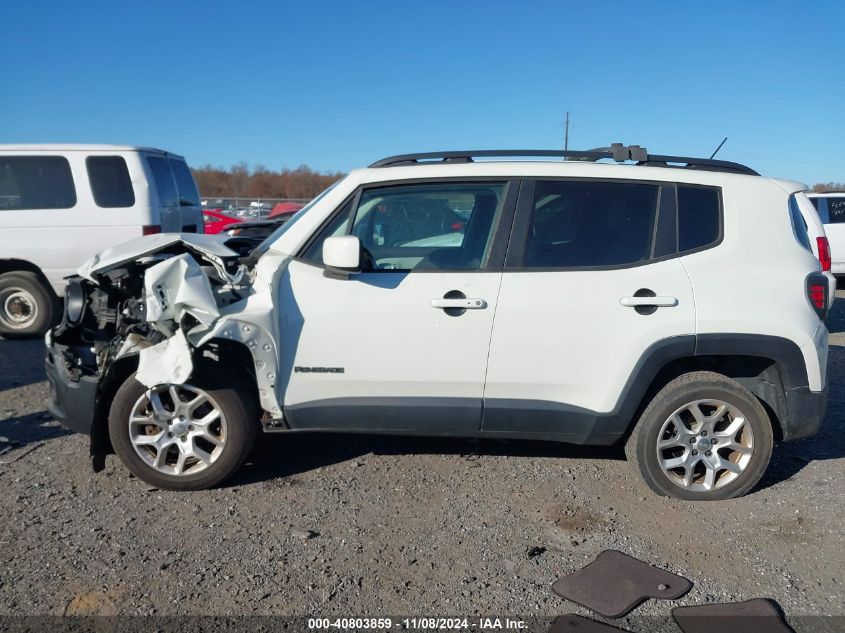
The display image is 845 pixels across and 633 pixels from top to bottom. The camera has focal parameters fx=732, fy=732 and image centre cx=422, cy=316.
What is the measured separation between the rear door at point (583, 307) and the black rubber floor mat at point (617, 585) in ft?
2.83

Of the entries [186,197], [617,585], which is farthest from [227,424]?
[186,197]

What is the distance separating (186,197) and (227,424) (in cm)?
574

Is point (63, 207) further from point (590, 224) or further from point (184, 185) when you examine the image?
point (590, 224)

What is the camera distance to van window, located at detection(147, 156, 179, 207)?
27.1ft

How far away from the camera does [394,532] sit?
12.4ft

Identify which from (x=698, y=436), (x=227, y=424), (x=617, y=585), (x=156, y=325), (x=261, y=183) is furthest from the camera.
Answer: (x=261, y=183)

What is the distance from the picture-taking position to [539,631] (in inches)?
117

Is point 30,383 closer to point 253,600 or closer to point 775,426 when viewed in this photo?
point 253,600

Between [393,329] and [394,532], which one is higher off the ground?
[393,329]

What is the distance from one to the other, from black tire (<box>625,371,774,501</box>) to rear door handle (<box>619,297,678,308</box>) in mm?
473

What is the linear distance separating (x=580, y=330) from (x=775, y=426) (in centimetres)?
136

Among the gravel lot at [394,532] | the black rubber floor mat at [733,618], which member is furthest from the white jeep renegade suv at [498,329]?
the black rubber floor mat at [733,618]

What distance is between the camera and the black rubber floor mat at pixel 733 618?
9.83 ft

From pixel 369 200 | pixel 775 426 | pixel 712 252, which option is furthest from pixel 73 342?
pixel 775 426
